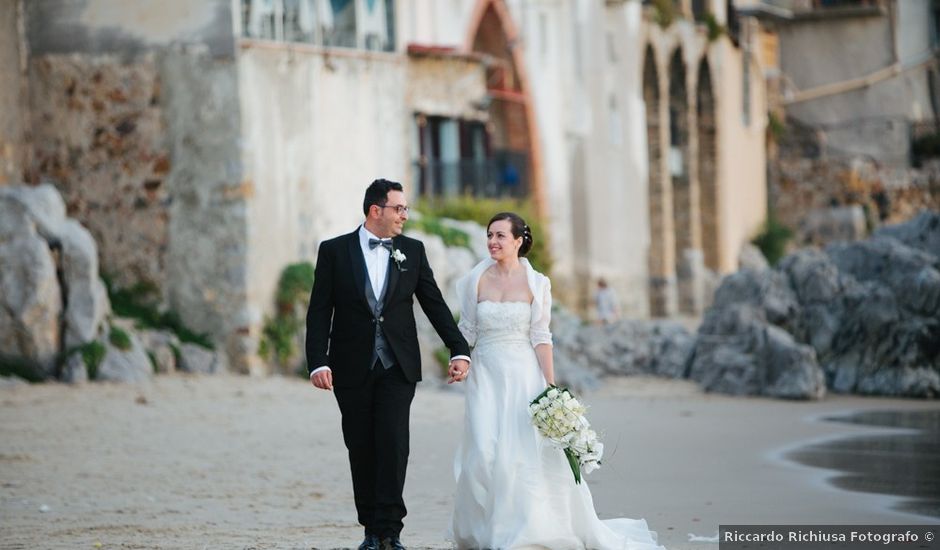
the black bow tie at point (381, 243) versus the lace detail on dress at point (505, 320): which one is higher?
the black bow tie at point (381, 243)

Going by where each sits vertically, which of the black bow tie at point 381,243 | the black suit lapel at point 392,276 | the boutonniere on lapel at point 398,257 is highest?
the black bow tie at point 381,243

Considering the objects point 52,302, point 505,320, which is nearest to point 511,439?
point 505,320

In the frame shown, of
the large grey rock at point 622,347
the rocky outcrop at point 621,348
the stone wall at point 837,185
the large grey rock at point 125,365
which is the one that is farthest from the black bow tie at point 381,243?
the stone wall at point 837,185

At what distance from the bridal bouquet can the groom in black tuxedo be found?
0.45m

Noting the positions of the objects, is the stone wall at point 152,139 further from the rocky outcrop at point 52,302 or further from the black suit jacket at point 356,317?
the black suit jacket at point 356,317

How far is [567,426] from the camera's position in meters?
8.62

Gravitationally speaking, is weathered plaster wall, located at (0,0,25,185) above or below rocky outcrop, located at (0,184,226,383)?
above

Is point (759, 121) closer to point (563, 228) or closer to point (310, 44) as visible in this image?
point (563, 228)

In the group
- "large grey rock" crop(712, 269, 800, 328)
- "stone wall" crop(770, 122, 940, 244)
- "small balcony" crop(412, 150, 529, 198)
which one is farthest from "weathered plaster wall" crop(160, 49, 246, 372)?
"stone wall" crop(770, 122, 940, 244)

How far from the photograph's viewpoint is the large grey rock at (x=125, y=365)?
17984 mm

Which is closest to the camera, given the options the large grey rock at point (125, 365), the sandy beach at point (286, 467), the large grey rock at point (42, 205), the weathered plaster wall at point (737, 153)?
the sandy beach at point (286, 467)

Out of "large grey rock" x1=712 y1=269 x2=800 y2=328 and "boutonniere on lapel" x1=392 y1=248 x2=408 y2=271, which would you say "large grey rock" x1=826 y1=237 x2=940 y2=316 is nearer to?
"large grey rock" x1=712 y1=269 x2=800 y2=328

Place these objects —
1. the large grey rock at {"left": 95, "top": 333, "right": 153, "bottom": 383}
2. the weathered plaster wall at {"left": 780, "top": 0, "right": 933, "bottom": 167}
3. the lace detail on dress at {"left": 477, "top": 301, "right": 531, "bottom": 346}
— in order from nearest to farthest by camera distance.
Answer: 1. the lace detail on dress at {"left": 477, "top": 301, "right": 531, "bottom": 346}
2. the large grey rock at {"left": 95, "top": 333, "right": 153, "bottom": 383}
3. the weathered plaster wall at {"left": 780, "top": 0, "right": 933, "bottom": 167}

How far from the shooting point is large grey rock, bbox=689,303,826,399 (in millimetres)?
19828
